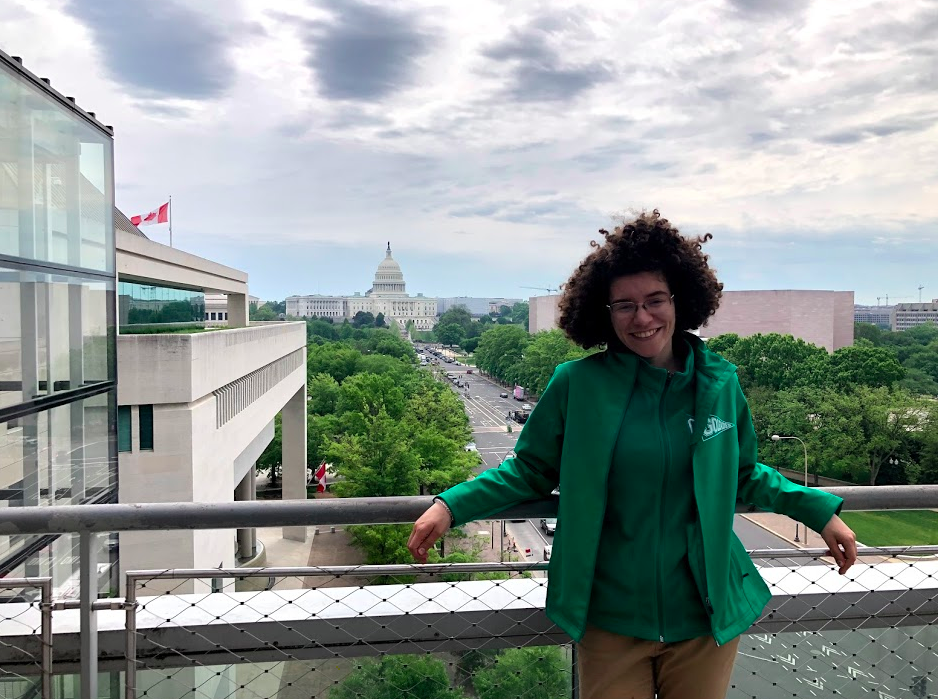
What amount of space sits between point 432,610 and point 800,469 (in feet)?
113

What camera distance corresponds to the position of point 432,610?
107 inches

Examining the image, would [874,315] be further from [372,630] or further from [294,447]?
[372,630]

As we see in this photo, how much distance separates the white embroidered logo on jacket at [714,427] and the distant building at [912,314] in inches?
6586

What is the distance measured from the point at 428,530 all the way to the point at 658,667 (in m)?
0.78

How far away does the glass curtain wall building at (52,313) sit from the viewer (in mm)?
6434

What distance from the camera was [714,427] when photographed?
2.11 m

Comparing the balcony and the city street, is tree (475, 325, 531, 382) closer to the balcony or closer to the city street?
the city street

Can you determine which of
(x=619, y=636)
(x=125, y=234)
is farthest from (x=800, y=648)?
(x=125, y=234)

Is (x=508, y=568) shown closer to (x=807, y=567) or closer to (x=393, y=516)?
(x=393, y=516)

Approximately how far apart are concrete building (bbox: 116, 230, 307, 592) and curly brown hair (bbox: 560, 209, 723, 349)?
408 inches

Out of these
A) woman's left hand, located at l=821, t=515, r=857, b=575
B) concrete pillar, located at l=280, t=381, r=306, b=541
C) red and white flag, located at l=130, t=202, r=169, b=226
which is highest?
red and white flag, located at l=130, t=202, r=169, b=226

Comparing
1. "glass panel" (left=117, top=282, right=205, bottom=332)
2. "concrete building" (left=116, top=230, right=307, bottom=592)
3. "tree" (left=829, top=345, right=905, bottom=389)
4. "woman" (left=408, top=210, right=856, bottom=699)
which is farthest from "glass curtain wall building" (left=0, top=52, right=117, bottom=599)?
"tree" (left=829, top=345, right=905, bottom=389)

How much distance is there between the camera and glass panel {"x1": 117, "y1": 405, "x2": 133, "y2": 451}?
38.0ft

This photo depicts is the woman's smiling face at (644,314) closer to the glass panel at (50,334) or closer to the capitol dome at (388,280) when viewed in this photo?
the glass panel at (50,334)
